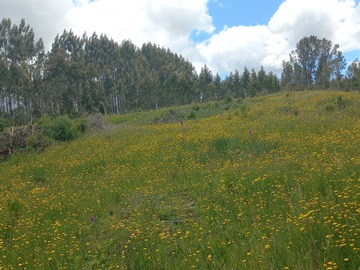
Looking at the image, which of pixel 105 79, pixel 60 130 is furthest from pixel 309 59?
pixel 60 130

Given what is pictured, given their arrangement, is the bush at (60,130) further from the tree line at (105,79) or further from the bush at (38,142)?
the tree line at (105,79)

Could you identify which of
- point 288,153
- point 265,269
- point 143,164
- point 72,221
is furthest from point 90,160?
point 265,269

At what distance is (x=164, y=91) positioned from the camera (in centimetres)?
7044

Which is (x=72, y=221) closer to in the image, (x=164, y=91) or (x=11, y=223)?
(x=11, y=223)

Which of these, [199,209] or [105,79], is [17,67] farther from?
[199,209]

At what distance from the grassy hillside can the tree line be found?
3983 cm

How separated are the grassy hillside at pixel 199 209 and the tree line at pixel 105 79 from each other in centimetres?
3983

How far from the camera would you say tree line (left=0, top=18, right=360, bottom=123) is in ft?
174

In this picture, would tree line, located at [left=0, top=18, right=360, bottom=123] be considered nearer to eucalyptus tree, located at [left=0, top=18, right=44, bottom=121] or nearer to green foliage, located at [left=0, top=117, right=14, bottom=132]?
eucalyptus tree, located at [left=0, top=18, right=44, bottom=121]

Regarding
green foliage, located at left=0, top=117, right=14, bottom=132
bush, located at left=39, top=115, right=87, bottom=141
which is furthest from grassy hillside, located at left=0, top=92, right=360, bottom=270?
green foliage, located at left=0, top=117, right=14, bottom=132

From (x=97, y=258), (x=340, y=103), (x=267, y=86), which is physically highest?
(x=267, y=86)

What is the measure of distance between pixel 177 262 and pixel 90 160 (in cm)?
927

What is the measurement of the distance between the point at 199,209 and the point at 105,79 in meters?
65.0

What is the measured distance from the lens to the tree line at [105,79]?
53.2m
